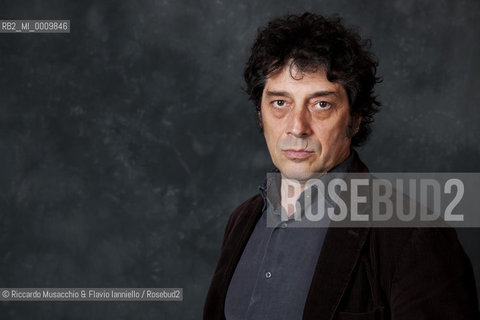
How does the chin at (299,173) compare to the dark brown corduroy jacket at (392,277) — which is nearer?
the dark brown corduroy jacket at (392,277)

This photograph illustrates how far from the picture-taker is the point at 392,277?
169 centimetres

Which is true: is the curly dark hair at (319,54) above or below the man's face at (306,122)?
above

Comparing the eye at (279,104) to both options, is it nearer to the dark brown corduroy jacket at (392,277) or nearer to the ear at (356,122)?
the ear at (356,122)

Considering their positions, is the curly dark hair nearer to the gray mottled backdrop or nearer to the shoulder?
the shoulder

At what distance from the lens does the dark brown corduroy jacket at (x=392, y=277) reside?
64.8 inches

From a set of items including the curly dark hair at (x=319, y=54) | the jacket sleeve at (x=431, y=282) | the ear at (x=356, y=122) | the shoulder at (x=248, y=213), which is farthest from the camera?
the shoulder at (x=248, y=213)

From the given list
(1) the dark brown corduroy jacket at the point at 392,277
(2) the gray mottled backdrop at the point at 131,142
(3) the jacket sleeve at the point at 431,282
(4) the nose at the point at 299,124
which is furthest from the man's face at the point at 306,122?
(2) the gray mottled backdrop at the point at 131,142

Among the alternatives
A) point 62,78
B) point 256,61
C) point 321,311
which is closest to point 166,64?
point 62,78

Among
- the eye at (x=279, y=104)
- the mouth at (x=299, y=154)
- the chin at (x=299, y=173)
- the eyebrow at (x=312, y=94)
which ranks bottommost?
the chin at (x=299, y=173)

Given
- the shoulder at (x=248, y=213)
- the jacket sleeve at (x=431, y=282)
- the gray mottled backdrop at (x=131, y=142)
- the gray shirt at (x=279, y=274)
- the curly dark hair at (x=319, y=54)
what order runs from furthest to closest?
the gray mottled backdrop at (x=131, y=142) < the shoulder at (x=248, y=213) < the curly dark hair at (x=319, y=54) < the gray shirt at (x=279, y=274) < the jacket sleeve at (x=431, y=282)

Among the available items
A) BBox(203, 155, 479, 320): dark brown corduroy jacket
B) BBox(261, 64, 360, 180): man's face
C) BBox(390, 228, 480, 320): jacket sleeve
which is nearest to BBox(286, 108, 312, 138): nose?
BBox(261, 64, 360, 180): man's face

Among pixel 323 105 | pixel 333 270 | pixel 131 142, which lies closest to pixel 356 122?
pixel 323 105

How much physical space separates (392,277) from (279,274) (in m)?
0.33

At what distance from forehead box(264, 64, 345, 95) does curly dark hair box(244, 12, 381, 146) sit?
12mm
